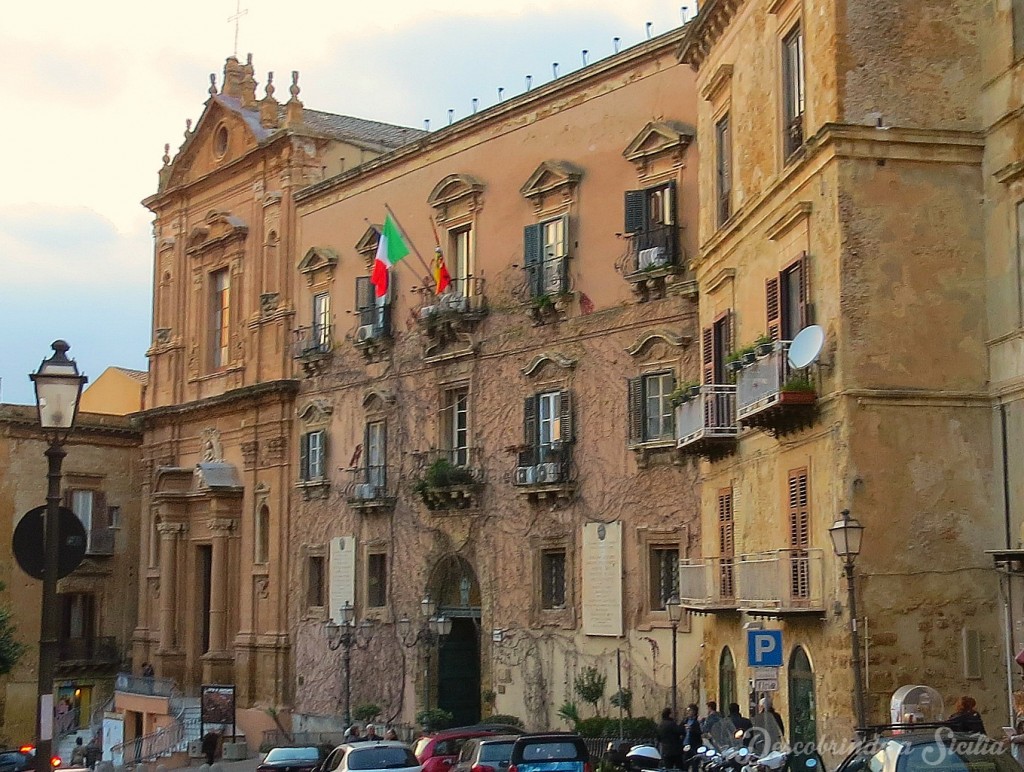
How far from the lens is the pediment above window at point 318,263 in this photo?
4275 cm

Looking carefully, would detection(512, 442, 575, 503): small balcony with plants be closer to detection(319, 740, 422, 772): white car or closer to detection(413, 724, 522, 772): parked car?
detection(413, 724, 522, 772): parked car

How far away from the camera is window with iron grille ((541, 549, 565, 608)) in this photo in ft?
111

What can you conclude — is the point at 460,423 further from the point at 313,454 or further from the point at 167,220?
the point at 167,220

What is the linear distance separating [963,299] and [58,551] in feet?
39.5

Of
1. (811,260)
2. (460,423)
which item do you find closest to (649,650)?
(460,423)

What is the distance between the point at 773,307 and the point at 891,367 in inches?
116

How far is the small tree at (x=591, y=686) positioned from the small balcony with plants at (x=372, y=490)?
8879mm

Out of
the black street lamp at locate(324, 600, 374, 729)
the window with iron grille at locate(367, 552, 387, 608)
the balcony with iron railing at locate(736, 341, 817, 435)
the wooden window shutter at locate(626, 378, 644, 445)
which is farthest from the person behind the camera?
the window with iron grille at locate(367, 552, 387, 608)

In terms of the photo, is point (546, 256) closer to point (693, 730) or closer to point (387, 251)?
point (387, 251)

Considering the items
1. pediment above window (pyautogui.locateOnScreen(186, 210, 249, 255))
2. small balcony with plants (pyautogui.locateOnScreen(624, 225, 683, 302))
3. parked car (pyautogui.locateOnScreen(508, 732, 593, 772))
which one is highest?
pediment above window (pyautogui.locateOnScreen(186, 210, 249, 255))

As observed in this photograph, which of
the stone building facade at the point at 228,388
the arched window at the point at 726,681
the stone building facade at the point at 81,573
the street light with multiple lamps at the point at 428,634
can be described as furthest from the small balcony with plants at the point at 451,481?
the stone building facade at the point at 81,573

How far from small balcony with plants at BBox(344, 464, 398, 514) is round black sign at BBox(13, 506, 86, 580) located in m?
25.1

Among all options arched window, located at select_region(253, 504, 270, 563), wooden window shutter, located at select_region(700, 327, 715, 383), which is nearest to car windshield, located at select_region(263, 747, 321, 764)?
wooden window shutter, located at select_region(700, 327, 715, 383)

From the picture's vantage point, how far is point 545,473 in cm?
3356
